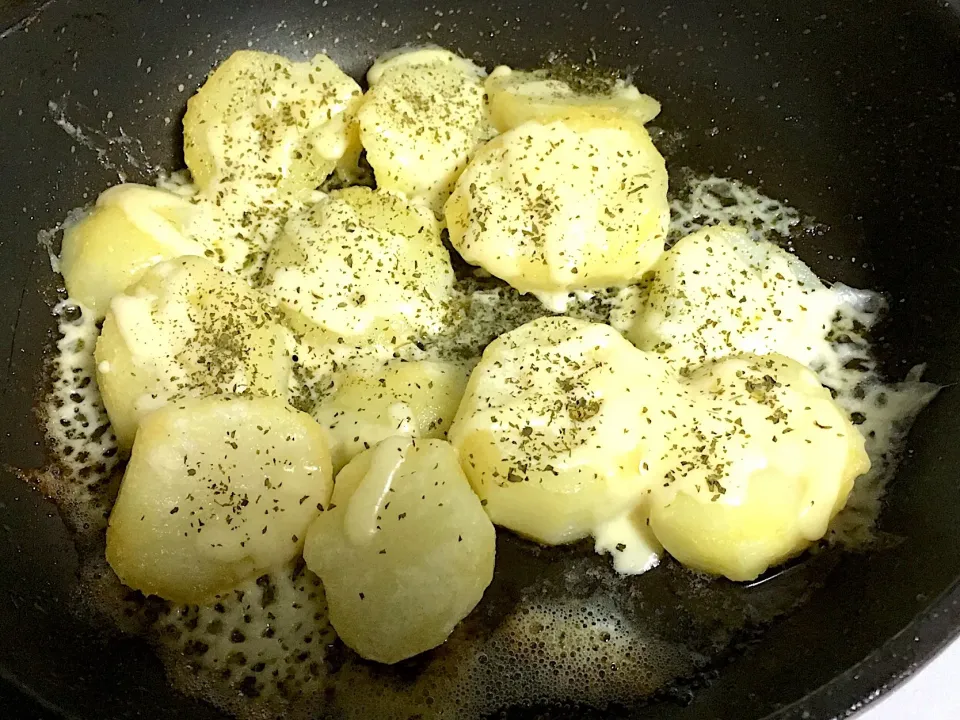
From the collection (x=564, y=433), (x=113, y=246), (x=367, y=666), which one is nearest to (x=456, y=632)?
(x=367, y=666)

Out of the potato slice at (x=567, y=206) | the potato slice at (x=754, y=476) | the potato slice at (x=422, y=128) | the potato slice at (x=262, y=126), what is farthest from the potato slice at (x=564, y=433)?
the potato slice at (x=262, y=126)

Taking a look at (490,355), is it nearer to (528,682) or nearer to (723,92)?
(528,682)

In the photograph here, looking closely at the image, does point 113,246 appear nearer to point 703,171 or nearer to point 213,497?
point 213,497

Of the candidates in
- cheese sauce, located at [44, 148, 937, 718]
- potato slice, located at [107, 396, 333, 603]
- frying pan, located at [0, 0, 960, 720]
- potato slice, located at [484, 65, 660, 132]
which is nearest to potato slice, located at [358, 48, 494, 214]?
potato slice, located at [484, 65, 660, 132]

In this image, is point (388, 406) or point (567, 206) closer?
point (388, 406)

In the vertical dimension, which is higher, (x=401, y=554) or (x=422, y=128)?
(x=422, y=128)

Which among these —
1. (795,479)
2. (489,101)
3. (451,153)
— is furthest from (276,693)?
(489,101)

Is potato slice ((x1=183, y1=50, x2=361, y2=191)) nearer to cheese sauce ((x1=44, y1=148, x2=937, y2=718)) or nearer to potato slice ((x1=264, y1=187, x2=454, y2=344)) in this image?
potato slice ((x1=264, y1=187, x2=454, y2=344))
